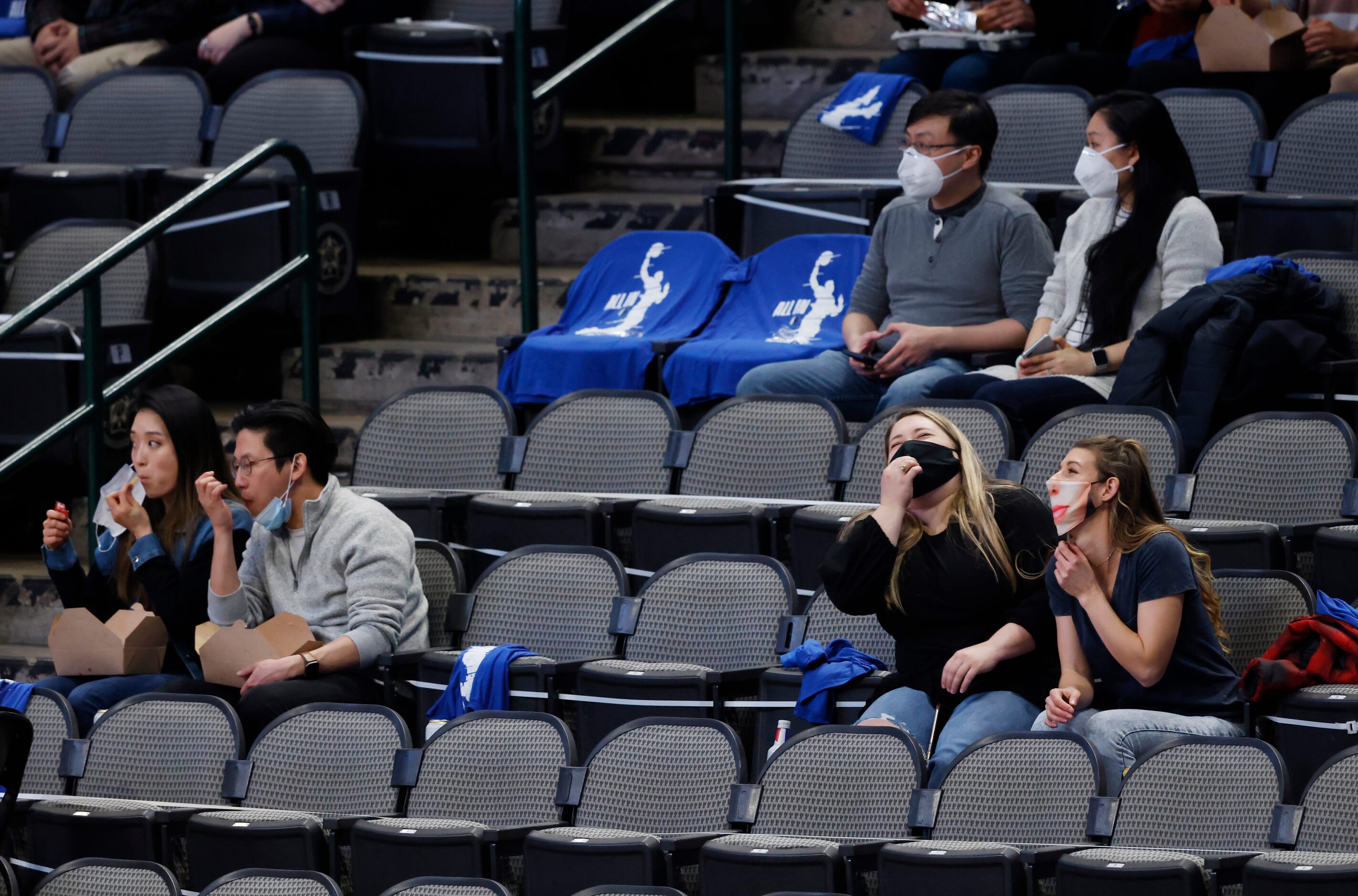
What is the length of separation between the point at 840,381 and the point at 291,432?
57.9 inches

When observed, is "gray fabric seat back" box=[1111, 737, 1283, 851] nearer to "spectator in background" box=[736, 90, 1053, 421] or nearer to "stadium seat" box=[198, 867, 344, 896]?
"stadium seat" box=[198, 867, 344, 896]

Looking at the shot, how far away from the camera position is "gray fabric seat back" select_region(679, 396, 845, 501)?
521 cm

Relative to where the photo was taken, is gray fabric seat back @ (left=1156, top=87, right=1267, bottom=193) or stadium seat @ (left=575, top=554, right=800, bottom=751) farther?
gray fabric seat back @ (left=1156, top=87, right=1267, bottom=193)

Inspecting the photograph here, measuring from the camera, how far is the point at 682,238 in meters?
6.35

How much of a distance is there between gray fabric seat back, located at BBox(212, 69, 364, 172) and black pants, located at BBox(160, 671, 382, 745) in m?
2.28

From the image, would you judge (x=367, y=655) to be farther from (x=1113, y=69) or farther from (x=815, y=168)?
(x=1113, y=69)

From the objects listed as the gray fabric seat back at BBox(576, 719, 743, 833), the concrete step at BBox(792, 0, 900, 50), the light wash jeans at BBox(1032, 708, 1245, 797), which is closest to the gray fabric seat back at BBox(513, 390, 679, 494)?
the gray fabric seat back at BBox(576, 719, 743, 833)

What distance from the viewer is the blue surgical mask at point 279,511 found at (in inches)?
191

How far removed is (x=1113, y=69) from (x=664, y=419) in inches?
78.5

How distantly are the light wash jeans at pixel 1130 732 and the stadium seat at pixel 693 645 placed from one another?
0.78m

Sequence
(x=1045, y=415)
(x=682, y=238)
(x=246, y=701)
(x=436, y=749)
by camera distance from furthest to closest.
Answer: (x=682, y=238)
(x=1045, y=415)
(x=246, y=701)
(x=436, y=749)

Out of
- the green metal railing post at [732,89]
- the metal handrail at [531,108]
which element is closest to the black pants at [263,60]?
the metal handrail at [531,108]

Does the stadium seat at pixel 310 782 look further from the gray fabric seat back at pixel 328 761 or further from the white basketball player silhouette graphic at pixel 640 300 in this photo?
the white basketball player silhouette graphic at pixel 640 300

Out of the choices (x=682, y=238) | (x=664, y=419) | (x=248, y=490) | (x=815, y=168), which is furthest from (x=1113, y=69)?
(x=248, y=490)
